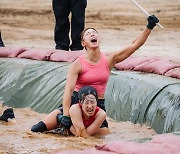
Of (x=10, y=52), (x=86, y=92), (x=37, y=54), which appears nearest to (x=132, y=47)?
(x=86, y=92)

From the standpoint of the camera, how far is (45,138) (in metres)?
4.46

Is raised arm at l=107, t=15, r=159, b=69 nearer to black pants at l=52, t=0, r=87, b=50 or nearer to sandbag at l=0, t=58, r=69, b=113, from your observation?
sandbag at l=0, t=58, r=69, b=113

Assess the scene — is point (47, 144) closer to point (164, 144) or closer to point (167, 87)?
point (164, 144)

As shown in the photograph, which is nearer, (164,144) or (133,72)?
(164,144)

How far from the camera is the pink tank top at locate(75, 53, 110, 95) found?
16.5 ft

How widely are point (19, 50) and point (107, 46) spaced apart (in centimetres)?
381

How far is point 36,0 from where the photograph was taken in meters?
15.8

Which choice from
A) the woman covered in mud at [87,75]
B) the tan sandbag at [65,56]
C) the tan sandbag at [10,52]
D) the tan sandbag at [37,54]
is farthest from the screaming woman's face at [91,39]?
the tan sandbag at [10,52]

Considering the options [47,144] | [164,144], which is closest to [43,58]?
[47,144]

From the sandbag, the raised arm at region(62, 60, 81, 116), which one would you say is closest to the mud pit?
the sandbag

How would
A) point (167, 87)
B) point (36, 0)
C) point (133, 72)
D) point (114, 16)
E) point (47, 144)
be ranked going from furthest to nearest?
point (36, 0) < point (114, 16) < point (133, 72) < point (167, 87) < point (47, 144)

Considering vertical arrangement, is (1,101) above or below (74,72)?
below

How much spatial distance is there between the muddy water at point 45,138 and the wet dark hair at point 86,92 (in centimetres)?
32

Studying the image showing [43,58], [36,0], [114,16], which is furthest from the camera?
[36,0]
